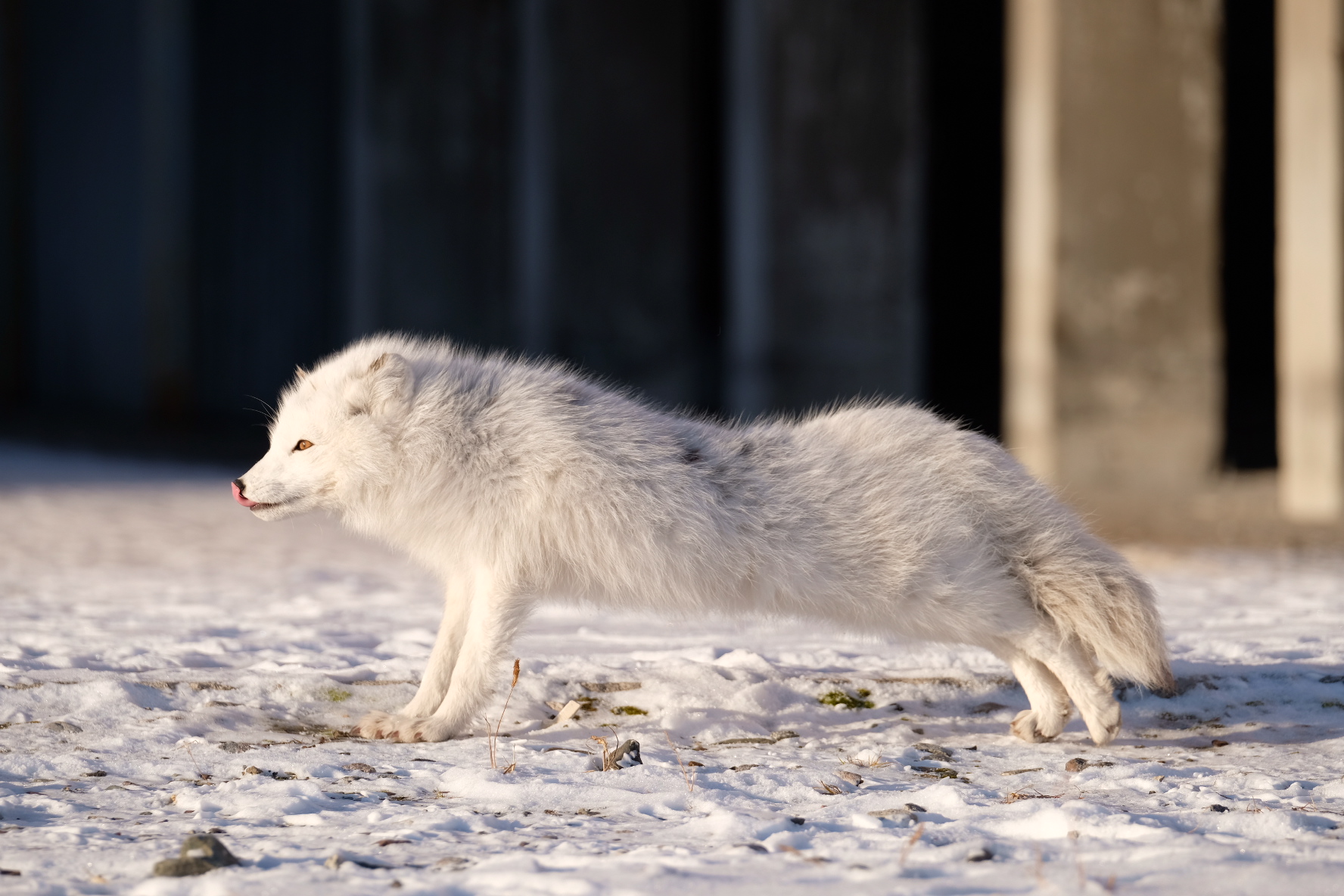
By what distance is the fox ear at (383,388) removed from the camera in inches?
143

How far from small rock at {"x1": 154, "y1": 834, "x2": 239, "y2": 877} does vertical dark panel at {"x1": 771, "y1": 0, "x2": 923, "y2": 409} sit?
29.2 feet

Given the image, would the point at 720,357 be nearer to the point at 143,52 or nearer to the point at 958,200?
the point at 958,200

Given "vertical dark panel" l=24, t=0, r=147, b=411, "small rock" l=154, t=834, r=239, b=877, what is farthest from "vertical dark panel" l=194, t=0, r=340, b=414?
"small rock" l=154, t=834, r=239, b=877

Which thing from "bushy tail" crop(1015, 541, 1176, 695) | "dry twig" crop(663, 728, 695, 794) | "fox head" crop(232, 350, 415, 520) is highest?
"fox head" crop(232, 350, 415, 520)

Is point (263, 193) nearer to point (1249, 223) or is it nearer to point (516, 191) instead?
point (516, 191)

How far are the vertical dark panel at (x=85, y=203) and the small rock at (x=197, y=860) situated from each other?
1577 cm

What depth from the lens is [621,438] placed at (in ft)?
11.8

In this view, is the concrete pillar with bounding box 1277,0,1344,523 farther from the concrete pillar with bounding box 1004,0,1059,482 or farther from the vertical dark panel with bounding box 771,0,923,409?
the vertical dark panel with bounding box 771,0,923,409

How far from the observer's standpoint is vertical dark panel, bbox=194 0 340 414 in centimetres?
1539

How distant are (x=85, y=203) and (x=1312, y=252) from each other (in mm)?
15462

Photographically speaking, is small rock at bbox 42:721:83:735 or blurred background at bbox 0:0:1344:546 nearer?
small rock at bbox 42:721:83:735

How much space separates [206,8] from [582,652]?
14708mm

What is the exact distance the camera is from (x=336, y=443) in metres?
3.65

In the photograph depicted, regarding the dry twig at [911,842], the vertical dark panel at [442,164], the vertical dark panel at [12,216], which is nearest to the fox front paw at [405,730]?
the dry twig at [911,842]
